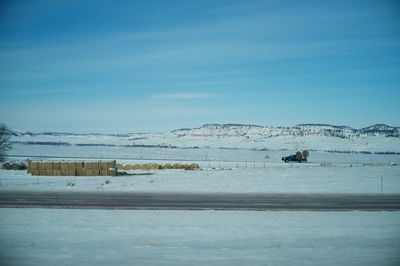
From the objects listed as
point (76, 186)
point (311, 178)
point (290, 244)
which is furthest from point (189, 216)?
point (311, 178)

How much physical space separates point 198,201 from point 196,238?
367 inches

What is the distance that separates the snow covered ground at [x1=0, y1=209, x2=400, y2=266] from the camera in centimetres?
1168

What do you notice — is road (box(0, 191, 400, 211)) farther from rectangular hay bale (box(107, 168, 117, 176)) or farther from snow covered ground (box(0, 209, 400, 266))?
rectangular hay bale (box(107, 168, 117, 176))

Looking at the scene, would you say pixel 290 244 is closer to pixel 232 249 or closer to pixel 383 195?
pixel 232 249

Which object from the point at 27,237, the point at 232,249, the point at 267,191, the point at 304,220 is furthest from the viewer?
the point at 267,191

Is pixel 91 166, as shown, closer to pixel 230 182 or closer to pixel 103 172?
pixel 103 172

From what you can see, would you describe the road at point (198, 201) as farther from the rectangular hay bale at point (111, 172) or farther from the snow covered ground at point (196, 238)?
the rectangular hay bale at point (111, 172)

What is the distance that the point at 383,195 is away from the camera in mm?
27047

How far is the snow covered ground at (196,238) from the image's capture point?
1168 centimetres

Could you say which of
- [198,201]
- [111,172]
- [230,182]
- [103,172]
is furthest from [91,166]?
[198,201]

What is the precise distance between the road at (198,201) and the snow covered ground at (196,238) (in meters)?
1.95

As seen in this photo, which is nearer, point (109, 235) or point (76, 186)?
point (109, 235)

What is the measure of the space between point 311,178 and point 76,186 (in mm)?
20924

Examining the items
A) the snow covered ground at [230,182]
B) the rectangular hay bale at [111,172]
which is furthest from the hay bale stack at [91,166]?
the snow covered ground at [230,182]
